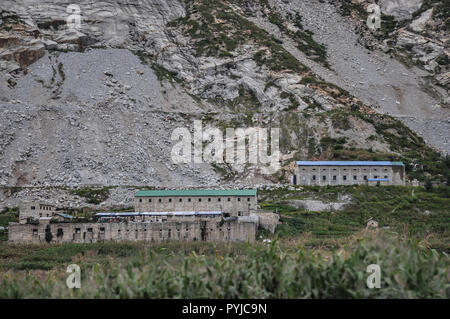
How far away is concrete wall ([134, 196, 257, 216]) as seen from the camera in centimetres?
6353

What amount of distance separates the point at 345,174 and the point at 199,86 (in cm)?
3935

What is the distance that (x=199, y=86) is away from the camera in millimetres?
109562

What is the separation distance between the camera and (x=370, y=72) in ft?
390

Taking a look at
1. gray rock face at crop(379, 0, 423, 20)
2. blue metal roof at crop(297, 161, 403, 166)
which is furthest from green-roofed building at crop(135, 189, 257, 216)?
gray rock face at crop(379, 0, 423, 20)

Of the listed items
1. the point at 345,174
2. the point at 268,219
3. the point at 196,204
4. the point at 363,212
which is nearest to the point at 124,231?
the point at 196,204

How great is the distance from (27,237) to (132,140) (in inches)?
1236

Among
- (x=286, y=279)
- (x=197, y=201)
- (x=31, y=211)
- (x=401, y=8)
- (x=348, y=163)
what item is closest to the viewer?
(x=286, y=279)

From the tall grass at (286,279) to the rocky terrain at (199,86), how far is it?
4828 cm

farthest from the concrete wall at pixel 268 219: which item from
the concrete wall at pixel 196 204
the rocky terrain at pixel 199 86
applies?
the rocky terrain at pixel 199 86

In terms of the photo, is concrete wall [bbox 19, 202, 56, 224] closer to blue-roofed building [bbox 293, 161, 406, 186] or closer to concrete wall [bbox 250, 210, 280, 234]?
concrete wall [bbox 250, 210, 280, 234]

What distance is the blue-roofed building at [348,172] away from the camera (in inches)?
3031

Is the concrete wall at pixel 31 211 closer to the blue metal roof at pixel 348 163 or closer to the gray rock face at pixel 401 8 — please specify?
the blue metal roof at pixel 348 163

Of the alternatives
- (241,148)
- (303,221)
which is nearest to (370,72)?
(241,148)

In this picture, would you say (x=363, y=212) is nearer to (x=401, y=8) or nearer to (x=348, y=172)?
(x=348, y=172)
